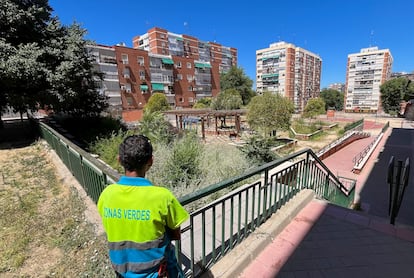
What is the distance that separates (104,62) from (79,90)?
24.7 metres

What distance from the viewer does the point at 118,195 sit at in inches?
44.1

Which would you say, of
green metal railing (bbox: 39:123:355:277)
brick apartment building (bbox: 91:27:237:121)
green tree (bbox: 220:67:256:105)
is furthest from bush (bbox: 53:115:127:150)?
green tree (bbox: 220:67:256:105)

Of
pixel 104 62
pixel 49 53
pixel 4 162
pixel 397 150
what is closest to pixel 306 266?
pixel 4 162

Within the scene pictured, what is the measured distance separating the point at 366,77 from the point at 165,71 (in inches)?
2449

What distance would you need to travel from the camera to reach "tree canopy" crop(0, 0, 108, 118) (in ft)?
23.4

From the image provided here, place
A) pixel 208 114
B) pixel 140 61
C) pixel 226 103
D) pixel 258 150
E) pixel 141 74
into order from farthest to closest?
pixel 141 74
pixel 140 61
pixel 226 103
pixel 208 114
pixel 258 150

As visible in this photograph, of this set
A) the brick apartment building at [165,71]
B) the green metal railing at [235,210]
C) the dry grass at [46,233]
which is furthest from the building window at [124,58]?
the green metal railing at [235,210]

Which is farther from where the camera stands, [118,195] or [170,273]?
[170,273]

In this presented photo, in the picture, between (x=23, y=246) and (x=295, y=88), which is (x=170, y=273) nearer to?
(x=23, y=246)

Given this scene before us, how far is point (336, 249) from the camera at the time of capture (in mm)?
2490

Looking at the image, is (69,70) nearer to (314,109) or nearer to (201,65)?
(314,109)

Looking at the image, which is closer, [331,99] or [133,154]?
[133,154]

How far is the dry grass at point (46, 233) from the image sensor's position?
7.41ft

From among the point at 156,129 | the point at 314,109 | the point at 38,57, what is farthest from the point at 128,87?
the point at 314,109
